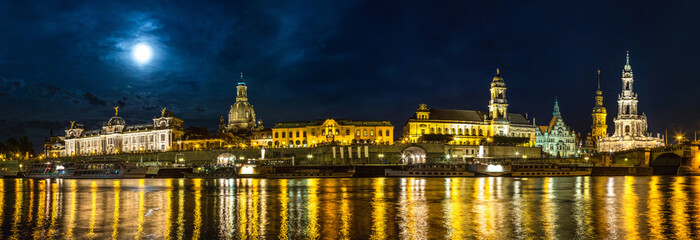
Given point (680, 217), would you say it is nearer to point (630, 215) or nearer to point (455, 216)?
point (630, 215)

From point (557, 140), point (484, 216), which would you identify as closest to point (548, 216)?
point (484, 216)

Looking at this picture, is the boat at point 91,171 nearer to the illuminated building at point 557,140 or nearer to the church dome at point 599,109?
the illuminated building at point 557,140

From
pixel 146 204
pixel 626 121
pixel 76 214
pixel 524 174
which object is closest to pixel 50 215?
pixel 76 214

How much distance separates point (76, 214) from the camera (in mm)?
33562

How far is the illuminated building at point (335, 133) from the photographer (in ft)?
433

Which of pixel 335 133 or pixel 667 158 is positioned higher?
pixel 335 133

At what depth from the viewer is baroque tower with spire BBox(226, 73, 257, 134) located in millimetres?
179125

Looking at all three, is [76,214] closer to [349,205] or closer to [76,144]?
[349,205]

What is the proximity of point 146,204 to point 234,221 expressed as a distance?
1220 cm

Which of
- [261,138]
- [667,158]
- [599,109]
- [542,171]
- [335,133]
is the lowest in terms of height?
[542,171]

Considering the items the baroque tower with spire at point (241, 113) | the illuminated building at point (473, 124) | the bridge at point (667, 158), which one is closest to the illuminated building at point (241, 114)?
the baroque tower with spire at point (241, 113)

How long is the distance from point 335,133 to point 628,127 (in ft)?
335

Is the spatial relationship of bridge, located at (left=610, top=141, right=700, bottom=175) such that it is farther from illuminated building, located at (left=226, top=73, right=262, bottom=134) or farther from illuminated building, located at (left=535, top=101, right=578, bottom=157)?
illuminated building, located at (left=226, top=73, right=262, bottom=134)

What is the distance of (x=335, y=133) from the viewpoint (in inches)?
5192
